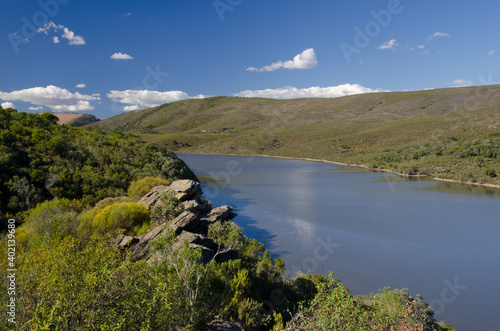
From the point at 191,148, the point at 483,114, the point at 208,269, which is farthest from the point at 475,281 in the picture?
the point at 191,148

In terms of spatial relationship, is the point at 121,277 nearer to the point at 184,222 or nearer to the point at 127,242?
the point at 127,242

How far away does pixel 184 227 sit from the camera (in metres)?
16.8

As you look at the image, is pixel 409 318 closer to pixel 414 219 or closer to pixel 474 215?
pixel 414 219

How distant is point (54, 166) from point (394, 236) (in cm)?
2743

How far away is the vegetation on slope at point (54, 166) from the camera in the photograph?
20.2 meters

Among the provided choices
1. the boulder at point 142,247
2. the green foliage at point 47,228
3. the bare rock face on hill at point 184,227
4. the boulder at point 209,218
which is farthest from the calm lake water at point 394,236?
the green foliage at point 47,228

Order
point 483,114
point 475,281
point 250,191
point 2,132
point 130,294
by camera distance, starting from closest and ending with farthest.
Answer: point 130,294 → point 475,281 → point 2,132 → point 250,191 → point 483,114

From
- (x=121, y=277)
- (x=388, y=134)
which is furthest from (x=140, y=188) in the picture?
(x=388, y=134)

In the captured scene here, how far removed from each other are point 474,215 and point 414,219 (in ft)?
21.5

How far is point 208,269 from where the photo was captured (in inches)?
364

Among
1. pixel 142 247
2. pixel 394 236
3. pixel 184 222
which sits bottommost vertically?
pixel 394 236

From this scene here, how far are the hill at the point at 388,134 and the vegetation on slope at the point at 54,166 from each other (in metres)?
50.6

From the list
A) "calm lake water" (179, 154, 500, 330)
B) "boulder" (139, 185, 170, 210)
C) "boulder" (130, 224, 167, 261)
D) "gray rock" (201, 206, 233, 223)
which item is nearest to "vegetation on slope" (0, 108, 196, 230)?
"boulder" (139, 185, 170, 210)

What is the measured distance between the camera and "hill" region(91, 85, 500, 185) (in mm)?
57031
